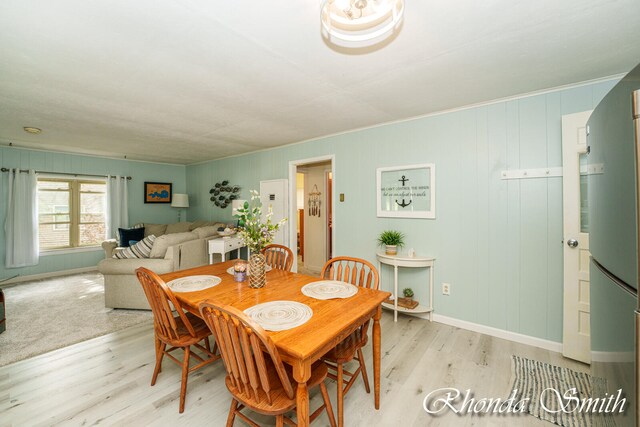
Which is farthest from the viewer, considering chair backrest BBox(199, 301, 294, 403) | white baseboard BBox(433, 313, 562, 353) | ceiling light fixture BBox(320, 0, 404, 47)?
white baseboard BBox(433, 313, 562, 353)

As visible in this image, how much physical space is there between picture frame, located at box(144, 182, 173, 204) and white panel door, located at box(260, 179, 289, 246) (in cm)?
318

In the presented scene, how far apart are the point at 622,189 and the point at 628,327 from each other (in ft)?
1.25

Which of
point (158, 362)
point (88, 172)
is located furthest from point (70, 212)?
point (158, 362)

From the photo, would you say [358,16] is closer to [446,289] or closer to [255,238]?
[255,238]

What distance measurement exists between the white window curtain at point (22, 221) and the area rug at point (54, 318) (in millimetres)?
550

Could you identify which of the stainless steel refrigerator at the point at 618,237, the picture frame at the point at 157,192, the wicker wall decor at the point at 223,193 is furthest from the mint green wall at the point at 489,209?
the picture frame at the point at 157,192

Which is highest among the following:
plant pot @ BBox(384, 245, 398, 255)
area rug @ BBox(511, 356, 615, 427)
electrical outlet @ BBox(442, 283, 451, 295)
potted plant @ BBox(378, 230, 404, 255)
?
potted plant @ BBox(378, 230, 404, 255)

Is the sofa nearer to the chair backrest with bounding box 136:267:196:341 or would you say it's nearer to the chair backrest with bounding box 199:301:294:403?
the chair backrest with bounding box 136:267:196:341

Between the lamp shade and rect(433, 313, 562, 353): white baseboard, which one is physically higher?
the lamp shade

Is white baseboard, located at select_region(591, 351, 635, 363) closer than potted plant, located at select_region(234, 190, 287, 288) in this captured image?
Yes

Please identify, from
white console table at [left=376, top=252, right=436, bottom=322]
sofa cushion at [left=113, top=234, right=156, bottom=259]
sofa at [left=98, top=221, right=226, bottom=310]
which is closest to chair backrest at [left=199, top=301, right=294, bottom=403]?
white console table at [left=376, top=252, right=436, bottom=322]

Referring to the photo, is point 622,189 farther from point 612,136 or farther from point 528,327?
point 528,327

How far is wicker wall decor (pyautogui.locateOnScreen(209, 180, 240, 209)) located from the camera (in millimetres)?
5555

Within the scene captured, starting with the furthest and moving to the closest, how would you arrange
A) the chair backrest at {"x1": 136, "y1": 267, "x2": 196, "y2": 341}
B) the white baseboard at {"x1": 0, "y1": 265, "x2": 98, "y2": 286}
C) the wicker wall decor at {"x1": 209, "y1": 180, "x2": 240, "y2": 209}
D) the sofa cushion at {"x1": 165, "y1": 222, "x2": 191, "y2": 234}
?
the sofa cushion at {"x1": 165, "y1": 222, "x2": 191, "y2": 234}
the wicker wall decor at {"x1": 209, "y1": 180, "x2": 240, "y2": 209}
the white baseboard at {"x1": 0, "y1": 265, "x2": 98, "y2": 286}
the chair backrest at {"x1": 136, "y1": 267, "x2": 196, "y2": 341}
